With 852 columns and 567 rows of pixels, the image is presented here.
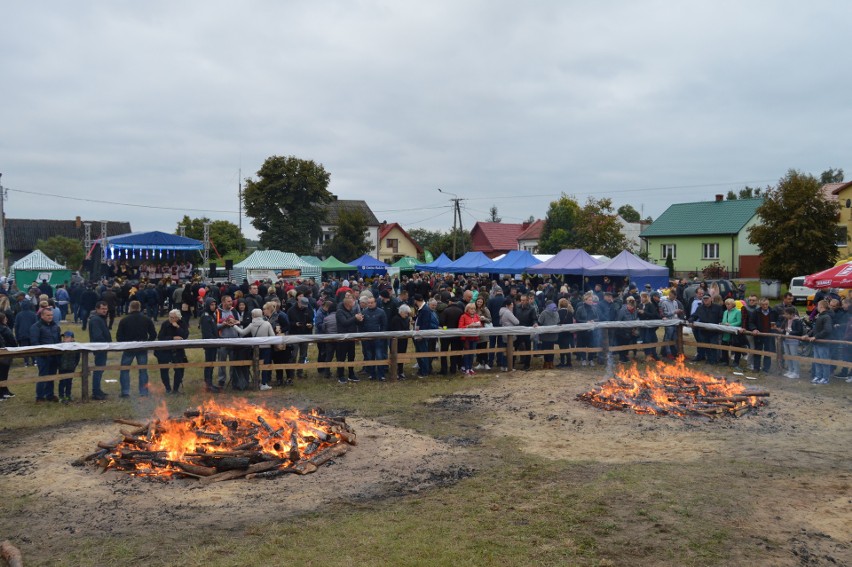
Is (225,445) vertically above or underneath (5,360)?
underneath

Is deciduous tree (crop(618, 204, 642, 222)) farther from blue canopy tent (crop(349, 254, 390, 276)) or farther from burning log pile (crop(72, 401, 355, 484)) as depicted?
burning log pile (crop(72, 401, 355, 484))

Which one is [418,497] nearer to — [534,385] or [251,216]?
[534,385]

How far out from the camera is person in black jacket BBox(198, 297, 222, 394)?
42.5 ft

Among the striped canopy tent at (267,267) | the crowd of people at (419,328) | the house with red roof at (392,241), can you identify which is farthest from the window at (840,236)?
the house with red roof at (392,241)

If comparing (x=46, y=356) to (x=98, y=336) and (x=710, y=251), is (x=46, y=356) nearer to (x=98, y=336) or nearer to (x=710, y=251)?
Result: (x=98, y=336)

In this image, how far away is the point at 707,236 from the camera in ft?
172

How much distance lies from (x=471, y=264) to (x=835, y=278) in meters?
19.6

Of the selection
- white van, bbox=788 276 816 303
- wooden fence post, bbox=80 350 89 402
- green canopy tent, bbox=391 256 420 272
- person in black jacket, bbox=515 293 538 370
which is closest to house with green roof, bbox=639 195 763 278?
white van, bbox=788 276 816 303

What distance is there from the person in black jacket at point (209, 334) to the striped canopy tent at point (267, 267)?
1821 cm

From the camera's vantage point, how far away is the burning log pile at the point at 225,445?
798cm

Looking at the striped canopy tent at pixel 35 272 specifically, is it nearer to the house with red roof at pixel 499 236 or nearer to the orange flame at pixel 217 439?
the orange flame at pixel 217 439

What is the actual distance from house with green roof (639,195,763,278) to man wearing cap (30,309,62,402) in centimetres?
4887

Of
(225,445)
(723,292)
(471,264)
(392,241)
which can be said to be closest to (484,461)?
(225,445)

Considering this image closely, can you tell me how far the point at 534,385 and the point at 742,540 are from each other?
744cm
